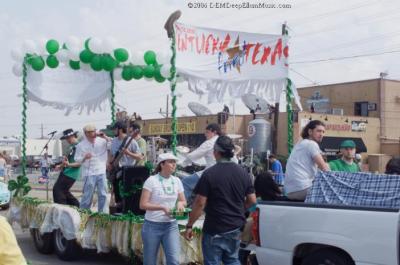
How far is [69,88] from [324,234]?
25.7ft

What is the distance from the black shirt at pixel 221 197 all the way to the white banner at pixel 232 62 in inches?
133

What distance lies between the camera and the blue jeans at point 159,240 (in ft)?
19.1

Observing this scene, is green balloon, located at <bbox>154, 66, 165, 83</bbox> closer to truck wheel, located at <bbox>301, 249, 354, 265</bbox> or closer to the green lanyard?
the green lanyard

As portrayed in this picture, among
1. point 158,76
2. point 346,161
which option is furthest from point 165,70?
point 346,161

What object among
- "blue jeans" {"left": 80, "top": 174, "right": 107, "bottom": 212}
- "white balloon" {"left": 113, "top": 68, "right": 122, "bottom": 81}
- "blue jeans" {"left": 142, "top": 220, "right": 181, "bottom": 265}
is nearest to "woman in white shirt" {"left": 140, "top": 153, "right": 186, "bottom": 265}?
"blue jeans" {"left": 142, "top": 220, "right": 181, "bottom": 265}

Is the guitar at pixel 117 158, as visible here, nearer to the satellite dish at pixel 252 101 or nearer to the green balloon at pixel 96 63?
the satellite dish at pixel 252 101

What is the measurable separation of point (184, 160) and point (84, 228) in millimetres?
1957

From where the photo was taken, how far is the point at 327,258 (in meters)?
5.10

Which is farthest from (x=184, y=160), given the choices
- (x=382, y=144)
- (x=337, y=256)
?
(x=382, y=144)

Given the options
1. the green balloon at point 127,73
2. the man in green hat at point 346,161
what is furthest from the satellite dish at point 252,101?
the green balloon at point 127,73

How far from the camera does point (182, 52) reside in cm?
829

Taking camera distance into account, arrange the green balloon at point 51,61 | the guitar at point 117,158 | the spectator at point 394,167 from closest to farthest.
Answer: the spectator at point 394,167, the guitar at point 117,158, the green balloon at point 51,61

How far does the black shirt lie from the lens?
5113 millimetres

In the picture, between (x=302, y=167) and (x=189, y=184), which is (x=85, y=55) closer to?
(x=189, y=184)
